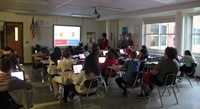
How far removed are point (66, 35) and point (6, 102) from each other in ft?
28.8

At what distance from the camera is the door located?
394 inches

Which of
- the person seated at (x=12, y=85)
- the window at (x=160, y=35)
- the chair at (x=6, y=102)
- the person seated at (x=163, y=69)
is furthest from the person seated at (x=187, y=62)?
the chair at (x=6, y=102)

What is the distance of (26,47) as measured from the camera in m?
10.5

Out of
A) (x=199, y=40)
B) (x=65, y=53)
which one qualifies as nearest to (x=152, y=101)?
(x=65, y=53)

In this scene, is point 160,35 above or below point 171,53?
above

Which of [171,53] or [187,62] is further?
[187,62]

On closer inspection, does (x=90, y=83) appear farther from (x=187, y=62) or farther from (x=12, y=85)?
(x=187, y=62)

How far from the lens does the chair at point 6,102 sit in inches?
114

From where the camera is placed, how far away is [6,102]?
2928 millimetres

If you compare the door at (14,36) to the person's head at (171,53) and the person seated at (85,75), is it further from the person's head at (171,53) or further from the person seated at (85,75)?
the person's head at (171,53)

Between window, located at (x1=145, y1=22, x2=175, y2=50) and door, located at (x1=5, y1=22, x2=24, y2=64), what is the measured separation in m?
6.32

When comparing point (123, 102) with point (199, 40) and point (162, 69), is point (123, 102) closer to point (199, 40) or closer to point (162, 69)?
point (162, 69)

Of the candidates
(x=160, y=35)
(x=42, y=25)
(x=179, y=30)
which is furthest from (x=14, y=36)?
(x=179, y=30)

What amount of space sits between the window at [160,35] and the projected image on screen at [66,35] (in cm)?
403
